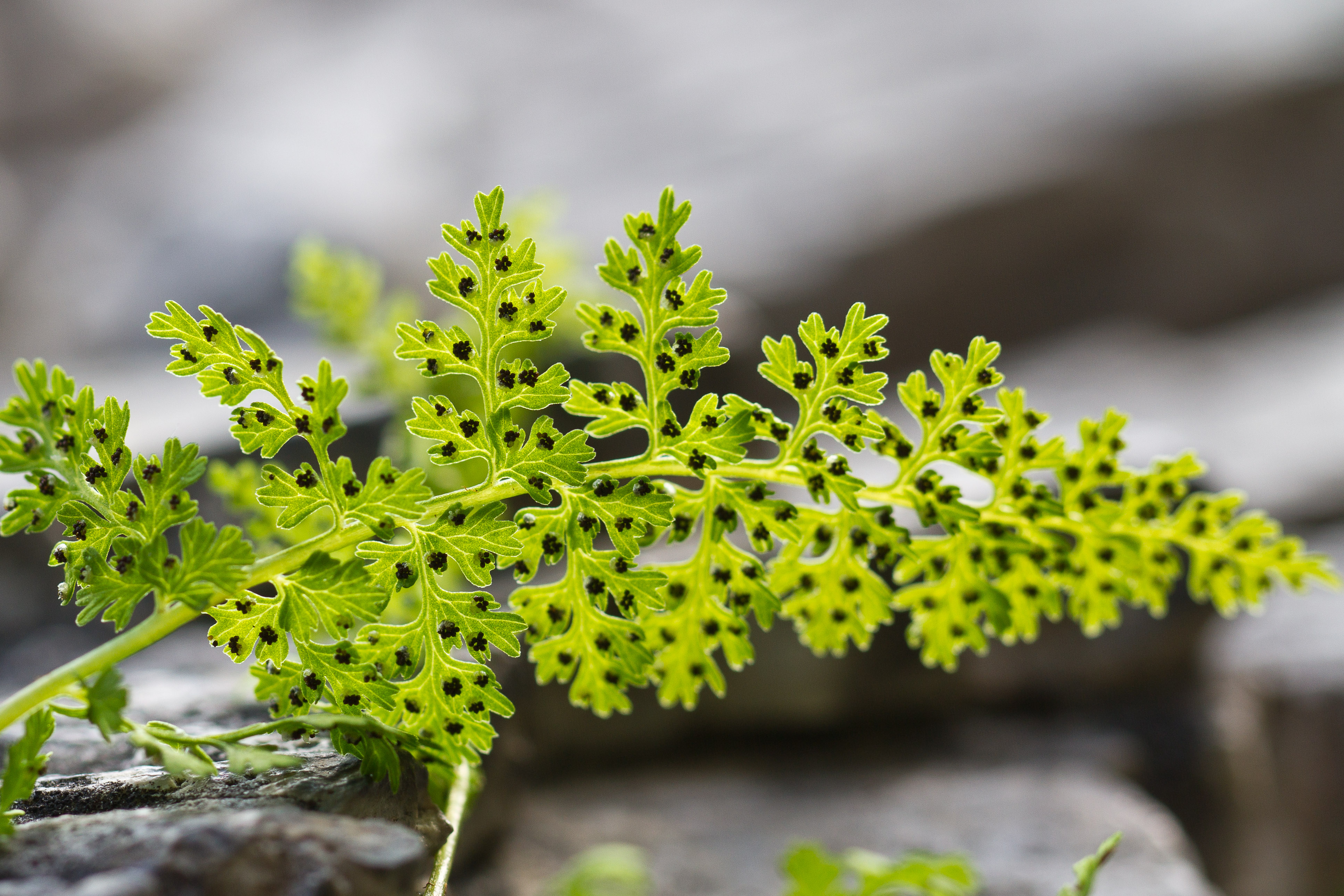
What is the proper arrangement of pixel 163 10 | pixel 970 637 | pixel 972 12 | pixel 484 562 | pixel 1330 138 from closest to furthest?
pixel 484 562, pixel 970 637, pixel 1330 138, pixel 972 12, pixel 163 10

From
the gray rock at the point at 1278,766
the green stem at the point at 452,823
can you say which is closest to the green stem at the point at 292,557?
the green stem at the point at 452,823

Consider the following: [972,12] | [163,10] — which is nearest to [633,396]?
[972,12]

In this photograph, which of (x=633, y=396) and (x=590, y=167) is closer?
(x=633, y=396)

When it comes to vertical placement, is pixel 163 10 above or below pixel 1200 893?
above

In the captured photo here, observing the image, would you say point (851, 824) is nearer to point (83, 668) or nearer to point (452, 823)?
point (452, 823)

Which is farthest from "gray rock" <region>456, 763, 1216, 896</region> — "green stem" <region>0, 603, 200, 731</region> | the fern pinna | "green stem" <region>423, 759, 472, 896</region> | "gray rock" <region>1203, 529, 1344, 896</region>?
"green stem" <region>0, 603, 200, 731</region>

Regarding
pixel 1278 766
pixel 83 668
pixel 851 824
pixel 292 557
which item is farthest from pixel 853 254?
pixel 83 668

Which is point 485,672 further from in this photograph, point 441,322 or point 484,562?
point 441,322

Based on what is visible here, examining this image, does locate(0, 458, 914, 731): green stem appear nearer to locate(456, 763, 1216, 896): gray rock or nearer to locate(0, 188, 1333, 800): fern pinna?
locate(0, 188, 1333, 800): fern pinna
